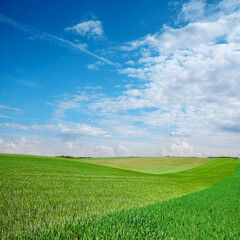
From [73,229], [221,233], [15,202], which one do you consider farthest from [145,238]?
[15,202]

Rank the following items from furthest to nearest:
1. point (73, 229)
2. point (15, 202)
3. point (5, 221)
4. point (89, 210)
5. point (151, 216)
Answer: point (15, 202) < point (89, 210) < point (151, 216) < point (5, 221) < point (73, 229)

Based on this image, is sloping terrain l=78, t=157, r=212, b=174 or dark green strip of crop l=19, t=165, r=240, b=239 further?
sloping terrain l=78, t=157, r=212, b=174

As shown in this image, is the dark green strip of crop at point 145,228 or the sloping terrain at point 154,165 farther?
the sloping terrain at point 154,165

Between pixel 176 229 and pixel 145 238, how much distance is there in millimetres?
992

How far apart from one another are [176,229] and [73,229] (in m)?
2.35

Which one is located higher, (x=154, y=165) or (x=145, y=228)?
(x=145, y=228)

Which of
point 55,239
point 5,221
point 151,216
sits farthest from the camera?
point 151,216

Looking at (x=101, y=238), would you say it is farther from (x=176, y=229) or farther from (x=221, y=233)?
(x=221, y=233)

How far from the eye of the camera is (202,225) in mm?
5305

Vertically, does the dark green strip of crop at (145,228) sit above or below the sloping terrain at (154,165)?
above

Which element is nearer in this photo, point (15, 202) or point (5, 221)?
point (5, 221)

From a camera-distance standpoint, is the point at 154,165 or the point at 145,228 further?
→ the point at 154,165

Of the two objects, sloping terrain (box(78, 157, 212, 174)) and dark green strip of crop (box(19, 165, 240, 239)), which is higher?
dark green strip of crop (box(19, 165, 240, 239))

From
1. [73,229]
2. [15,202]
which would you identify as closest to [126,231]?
[73,229]
